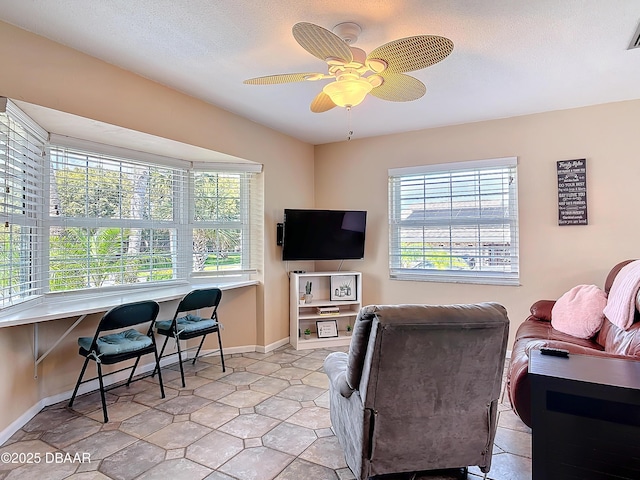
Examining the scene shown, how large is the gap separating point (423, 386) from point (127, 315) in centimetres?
209

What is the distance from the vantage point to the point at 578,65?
2559 millimetres

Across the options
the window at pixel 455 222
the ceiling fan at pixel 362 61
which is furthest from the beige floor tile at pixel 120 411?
the window at pixel 455 222

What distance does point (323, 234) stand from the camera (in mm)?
4223

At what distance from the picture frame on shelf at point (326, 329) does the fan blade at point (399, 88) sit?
2758 millimetres

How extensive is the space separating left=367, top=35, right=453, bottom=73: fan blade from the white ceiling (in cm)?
31

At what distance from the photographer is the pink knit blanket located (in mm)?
2225

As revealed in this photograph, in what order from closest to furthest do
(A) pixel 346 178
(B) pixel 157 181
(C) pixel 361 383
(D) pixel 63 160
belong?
(C) pixel 361 383, (D) pixel 63 160, (B) pixel 157 181, (A) pixel 346 178

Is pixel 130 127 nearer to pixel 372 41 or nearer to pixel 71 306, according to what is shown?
pixel 71 306

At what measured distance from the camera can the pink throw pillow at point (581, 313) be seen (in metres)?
2.76

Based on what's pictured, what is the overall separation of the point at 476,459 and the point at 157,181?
3427mm

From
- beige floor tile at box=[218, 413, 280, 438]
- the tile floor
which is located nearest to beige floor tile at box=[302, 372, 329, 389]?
the tile floor

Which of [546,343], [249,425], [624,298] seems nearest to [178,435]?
[249,425]

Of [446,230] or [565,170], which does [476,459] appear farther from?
[565,170]

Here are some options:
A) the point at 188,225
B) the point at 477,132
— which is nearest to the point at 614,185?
the point at 477,132
